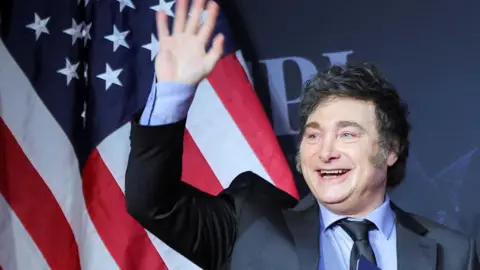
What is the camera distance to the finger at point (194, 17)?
1.01 m

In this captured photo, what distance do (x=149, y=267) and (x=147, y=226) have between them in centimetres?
75

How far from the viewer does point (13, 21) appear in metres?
1.78

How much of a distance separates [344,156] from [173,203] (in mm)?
292

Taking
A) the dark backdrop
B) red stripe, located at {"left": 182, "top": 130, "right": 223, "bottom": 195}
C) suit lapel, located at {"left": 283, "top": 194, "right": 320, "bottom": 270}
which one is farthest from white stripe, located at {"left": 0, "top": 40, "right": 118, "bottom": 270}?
suit lapel, located at {"left": 283, "top": 194, "right": 320, "bottom": 270}

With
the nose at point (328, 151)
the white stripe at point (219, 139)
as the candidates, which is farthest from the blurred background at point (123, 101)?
the nose at point (328, 151)

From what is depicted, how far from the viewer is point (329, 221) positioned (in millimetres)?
1136

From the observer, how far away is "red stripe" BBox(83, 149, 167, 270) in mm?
1725

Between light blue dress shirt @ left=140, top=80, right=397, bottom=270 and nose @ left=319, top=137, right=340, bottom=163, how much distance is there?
10 cm

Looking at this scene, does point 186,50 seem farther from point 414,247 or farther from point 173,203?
point 414,247

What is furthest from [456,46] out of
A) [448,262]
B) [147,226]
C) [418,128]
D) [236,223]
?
[147,226]

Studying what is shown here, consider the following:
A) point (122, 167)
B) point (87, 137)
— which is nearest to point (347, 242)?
point (122, 167)

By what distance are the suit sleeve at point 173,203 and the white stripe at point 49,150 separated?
0.70 meters

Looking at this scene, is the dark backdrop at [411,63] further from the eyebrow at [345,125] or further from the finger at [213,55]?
the finger at [213,55]

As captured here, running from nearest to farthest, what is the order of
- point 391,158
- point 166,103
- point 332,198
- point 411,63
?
point 166,103 < point 332,198 < point 391,158 < point 411,63
